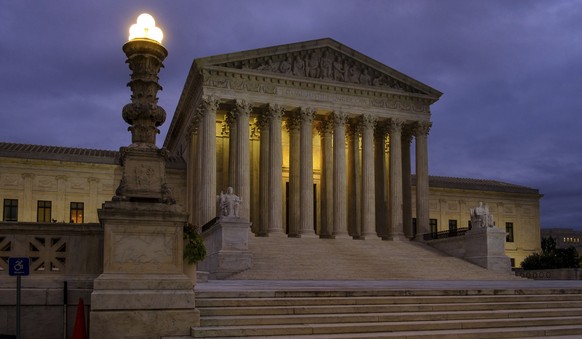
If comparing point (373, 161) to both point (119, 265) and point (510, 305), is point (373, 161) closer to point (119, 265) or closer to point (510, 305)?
point (510, 305)

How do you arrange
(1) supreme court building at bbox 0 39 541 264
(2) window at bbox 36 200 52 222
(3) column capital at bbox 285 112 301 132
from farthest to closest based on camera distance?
(2) window at bbox 36 200 52 222 < (3) column capital at bbox 285 112 301 132 < (1) supreme court building at bbox 0 39 541 264

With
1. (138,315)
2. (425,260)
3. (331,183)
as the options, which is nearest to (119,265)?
(138,315)

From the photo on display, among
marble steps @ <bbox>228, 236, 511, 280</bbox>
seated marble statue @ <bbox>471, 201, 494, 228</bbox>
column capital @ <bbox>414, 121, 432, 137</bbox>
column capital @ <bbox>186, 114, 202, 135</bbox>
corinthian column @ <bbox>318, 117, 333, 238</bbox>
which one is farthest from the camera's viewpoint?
column capital @ <bbox>414, 121, 432, 137</bbox>

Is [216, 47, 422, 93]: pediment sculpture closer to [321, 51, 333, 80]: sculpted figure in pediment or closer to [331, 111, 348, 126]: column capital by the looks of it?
[321, 51, 333, 80]: sculpted figure in pediment

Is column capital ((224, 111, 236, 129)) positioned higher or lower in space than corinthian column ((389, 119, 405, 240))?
higher

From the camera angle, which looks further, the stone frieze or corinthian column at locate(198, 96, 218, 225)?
the stone frieze

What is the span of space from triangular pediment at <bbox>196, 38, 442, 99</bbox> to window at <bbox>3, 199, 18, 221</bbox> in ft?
66.1

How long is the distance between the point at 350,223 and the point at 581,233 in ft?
A: 426

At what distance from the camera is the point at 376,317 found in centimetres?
1347

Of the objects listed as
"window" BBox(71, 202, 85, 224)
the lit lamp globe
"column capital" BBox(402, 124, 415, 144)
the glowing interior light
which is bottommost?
"window" BBox(71, 202, 85, 224)

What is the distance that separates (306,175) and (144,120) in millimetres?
32412

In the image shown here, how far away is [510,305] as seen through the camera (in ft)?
51.0

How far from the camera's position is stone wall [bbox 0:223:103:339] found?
1146 cm

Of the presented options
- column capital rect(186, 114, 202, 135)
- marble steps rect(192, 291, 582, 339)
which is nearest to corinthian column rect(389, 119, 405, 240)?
column capital rect(186, 114, 202, 135)
